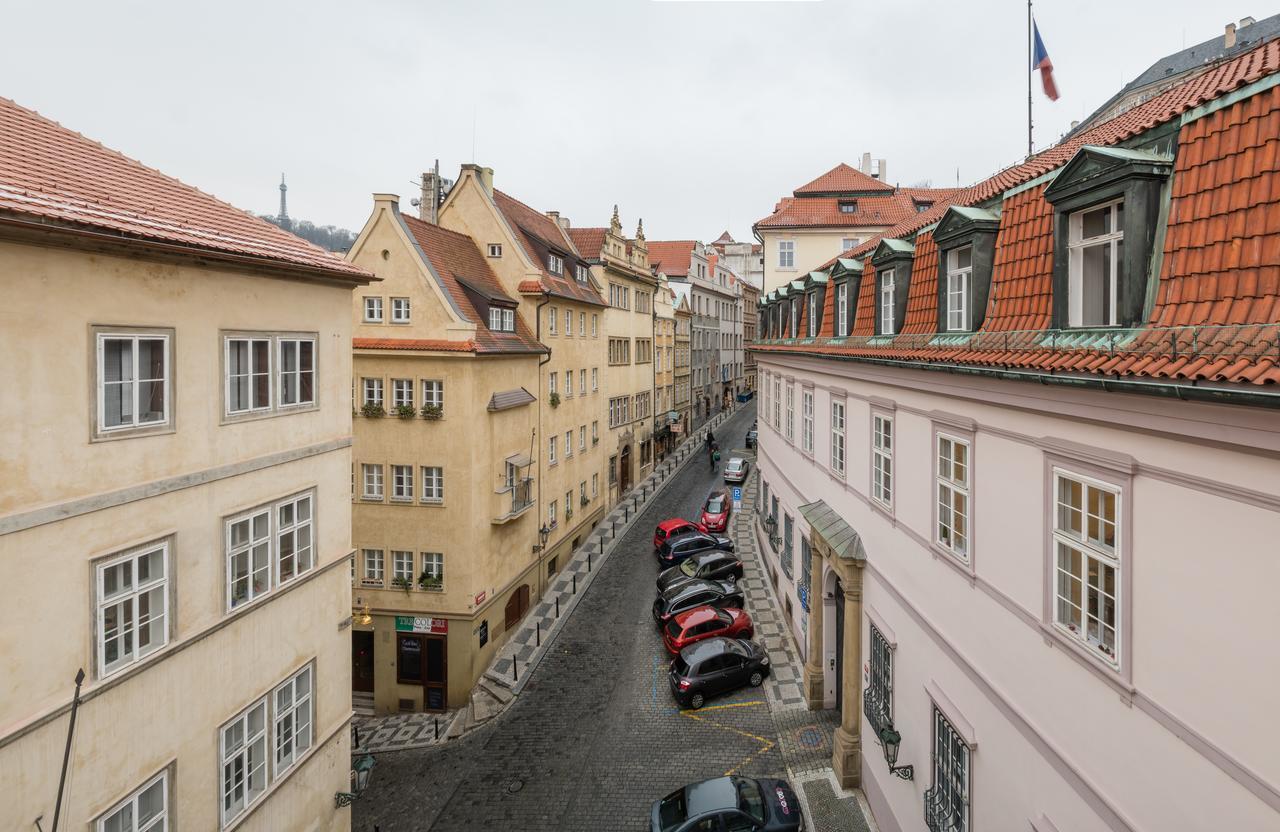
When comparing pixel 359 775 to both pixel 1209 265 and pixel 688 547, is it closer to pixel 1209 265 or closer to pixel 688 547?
pixel 1209 265

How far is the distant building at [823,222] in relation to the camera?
105 ft

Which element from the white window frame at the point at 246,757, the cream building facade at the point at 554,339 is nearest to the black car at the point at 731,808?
the white window frame at the point at 246,757

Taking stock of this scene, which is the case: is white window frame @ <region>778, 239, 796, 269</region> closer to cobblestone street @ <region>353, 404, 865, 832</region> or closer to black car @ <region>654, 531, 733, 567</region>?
black car @ <region>654, 531, 733, 567</region>

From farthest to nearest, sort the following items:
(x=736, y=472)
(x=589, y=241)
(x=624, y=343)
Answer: (x=736, y=472), (x=624, y=343), (x=589, y=241)

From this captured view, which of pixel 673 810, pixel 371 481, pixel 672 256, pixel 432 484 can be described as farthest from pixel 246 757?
pixel 672 256

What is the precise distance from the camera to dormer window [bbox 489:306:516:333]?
24.1 meters

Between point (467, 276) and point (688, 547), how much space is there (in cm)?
1450

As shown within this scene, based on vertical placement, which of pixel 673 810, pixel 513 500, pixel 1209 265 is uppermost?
pixel 1209 265

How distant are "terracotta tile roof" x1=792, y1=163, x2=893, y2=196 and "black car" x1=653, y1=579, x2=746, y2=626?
67.3 feet

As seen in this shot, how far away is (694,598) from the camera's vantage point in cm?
2303

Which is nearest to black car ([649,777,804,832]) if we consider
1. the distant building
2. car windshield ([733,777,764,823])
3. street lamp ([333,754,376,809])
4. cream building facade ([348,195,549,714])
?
car windshield ([733,777,764,823])

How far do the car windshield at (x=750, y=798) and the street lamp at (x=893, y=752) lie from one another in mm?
2645

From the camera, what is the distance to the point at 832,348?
16453 millimetres

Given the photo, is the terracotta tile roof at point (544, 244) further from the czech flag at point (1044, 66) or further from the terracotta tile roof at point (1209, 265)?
the terracotta tile roof at point (1209, 265)
